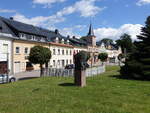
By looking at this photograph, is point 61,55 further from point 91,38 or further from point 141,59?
point 141,59

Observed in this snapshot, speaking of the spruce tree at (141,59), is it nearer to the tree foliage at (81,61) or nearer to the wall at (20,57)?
the tree foliage at (81,61)

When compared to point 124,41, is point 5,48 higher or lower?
lower

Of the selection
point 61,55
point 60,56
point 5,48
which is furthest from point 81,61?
point 61,55

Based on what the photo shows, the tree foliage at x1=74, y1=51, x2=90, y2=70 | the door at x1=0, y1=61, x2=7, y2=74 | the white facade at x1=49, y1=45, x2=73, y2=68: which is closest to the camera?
the tree foliage at x1=74, y1=51, x2=90, y2=70

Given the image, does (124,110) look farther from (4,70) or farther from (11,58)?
(11,58)

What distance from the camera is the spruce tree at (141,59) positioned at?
703 inches

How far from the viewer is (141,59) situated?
1850 cm

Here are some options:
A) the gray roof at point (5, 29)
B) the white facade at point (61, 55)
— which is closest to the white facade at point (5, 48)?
the gray roof at point (5, 29)

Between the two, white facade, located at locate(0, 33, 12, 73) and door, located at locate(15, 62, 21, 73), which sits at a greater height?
white facade, located at locate(0, 33, 12, 73)

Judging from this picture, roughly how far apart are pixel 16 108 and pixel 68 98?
267 cm

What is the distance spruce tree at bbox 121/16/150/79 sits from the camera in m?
17.8

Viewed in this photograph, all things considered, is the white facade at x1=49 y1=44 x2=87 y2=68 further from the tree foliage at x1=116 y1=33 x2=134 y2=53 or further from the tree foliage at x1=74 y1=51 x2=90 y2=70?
the tree foliage at x1=116 y1=33 x2=134 y2=53

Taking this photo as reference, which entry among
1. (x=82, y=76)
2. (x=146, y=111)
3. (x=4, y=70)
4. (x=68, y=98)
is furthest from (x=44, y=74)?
(x=146, y=111)

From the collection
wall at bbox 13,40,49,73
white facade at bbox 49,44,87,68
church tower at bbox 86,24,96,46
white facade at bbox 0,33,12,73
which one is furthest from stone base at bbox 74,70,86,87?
church tower at bbox 86,24,96,46
